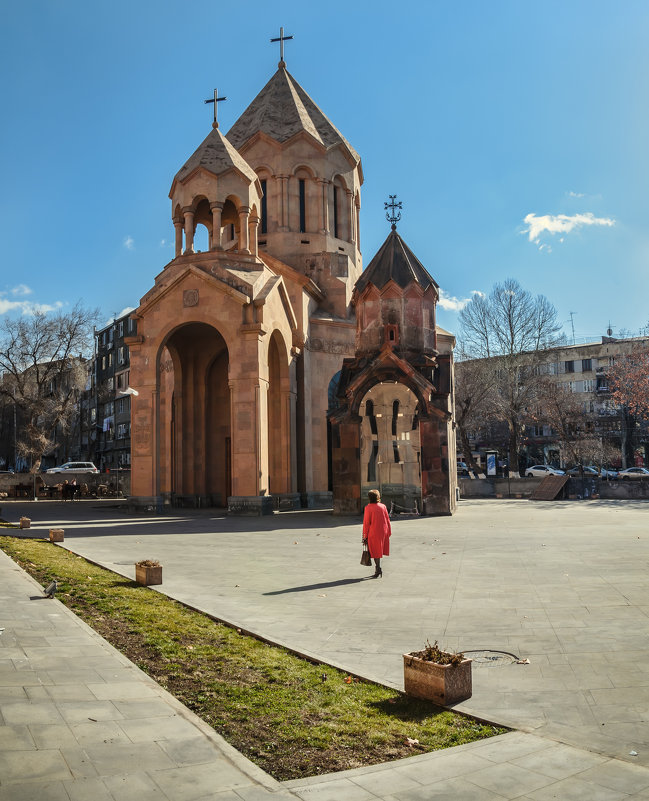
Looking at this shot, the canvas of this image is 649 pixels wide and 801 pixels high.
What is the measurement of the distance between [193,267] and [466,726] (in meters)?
23.5

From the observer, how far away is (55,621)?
8.02 meters

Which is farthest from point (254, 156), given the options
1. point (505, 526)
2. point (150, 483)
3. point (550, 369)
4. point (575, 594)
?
point (550, 369)

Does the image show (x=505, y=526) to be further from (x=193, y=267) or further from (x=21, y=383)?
(x=21, y=383)

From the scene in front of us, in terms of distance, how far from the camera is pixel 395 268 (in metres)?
28.6

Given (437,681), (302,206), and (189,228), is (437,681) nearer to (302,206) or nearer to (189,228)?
(189,228)

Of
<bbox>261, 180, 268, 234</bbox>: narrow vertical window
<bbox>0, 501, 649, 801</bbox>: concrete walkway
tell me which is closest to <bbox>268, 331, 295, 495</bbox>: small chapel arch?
<bbox>261, 180, 268, 234</bbox>: narrow vertical window

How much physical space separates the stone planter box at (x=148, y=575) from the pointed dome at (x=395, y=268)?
19.3m

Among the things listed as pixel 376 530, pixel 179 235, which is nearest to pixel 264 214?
pixel 179 235

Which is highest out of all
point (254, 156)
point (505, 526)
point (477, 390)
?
point (254, 156)

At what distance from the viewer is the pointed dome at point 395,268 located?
93.2ft

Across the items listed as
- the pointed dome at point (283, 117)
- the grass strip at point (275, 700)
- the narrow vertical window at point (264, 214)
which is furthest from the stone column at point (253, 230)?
the grass strip at point (275, 700)

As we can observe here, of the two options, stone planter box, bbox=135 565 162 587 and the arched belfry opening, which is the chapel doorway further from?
stone planter box, bbox=135 565 162 587

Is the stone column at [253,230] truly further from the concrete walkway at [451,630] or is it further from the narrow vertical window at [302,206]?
the concrete walkway at [451,630]

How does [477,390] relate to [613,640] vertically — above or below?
above
